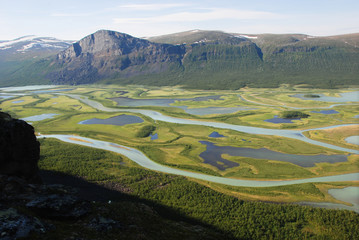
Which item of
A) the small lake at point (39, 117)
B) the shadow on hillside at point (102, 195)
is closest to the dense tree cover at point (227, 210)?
the shadow on hillside at point (102, 195)

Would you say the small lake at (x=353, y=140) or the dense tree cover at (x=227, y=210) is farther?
the small lake at (x=353, y=140)

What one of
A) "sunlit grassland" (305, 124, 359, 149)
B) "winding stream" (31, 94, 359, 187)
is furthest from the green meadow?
"winding stream" (31, 94, 359, 187)

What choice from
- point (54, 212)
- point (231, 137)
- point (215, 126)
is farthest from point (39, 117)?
point (54, 212)

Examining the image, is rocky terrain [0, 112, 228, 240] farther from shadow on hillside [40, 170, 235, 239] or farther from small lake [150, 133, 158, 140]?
small lake [150, 133, 158, 140]

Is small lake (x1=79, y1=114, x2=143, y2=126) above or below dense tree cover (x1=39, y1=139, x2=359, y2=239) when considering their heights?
above

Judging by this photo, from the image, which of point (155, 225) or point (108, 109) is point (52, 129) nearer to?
point (108, 109)

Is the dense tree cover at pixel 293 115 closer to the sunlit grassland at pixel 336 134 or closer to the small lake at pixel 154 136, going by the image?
the sunlit grassland at pixel 336 134
